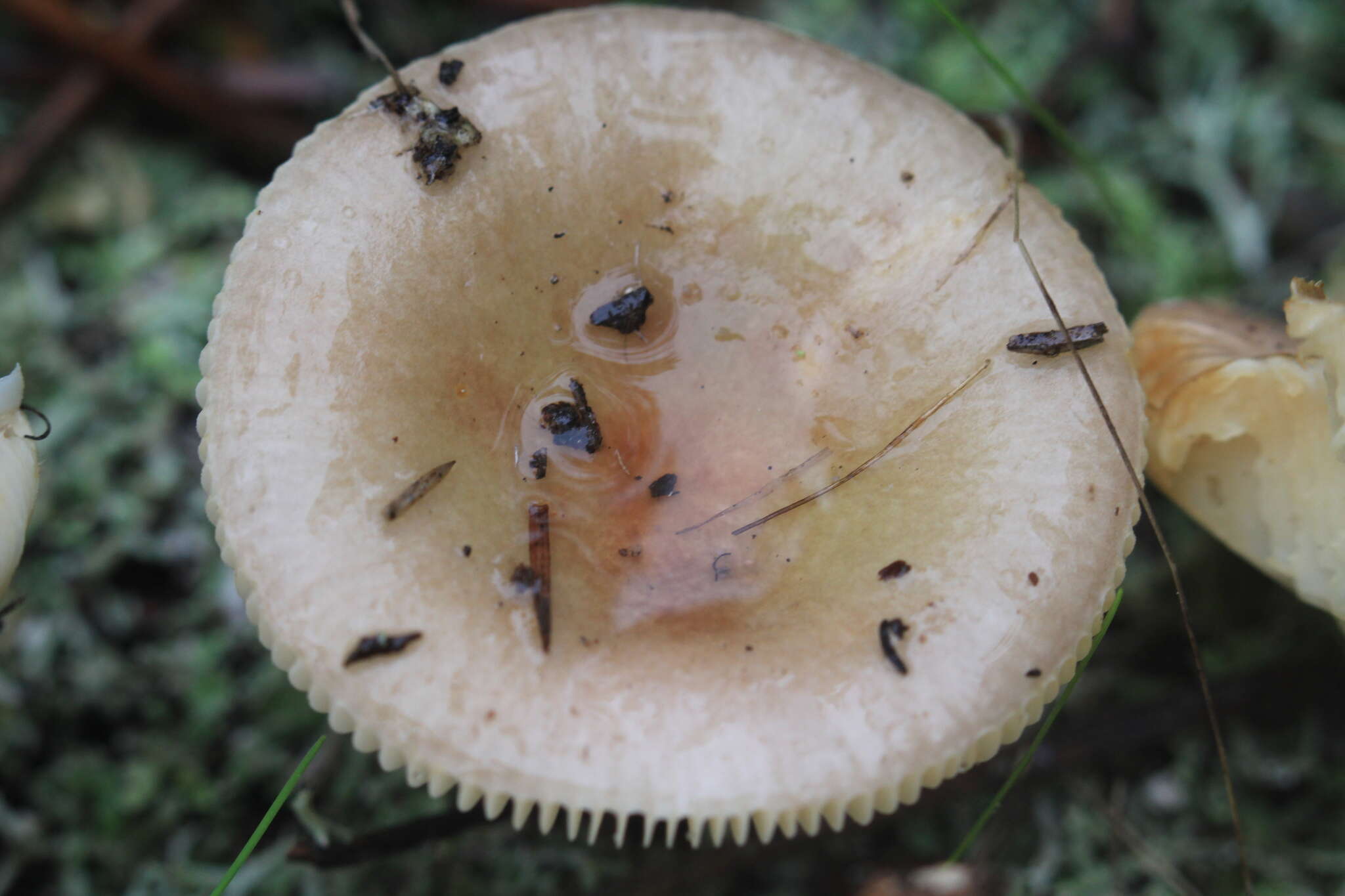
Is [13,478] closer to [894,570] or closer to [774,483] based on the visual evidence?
[774,483]

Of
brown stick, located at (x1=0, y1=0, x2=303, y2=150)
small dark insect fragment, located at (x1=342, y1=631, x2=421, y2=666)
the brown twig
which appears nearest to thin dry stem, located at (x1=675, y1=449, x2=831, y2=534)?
small dark insect fragment, located at (x1=342, y1=631, x2=421, y2=666)

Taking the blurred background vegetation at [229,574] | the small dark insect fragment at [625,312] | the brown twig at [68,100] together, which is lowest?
the blurred background vegetation at [229,574]

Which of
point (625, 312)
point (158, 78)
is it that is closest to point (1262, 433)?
point (625, 312)

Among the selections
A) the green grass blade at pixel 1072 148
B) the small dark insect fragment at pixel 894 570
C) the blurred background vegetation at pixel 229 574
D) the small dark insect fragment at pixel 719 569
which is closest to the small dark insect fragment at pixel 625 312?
the small dark insect fragment at pixel 719 569

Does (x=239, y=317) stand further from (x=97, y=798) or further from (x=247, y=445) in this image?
(x=97, y=798)

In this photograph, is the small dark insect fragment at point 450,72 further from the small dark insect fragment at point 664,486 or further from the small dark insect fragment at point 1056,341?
the small dark insect fragment at point 1056,341

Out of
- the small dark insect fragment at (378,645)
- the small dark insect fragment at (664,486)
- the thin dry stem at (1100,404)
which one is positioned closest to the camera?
the small dark insect fragment at (378,645)

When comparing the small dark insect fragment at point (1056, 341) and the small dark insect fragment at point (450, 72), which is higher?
the small dark insect fragment at point (450, 72)
